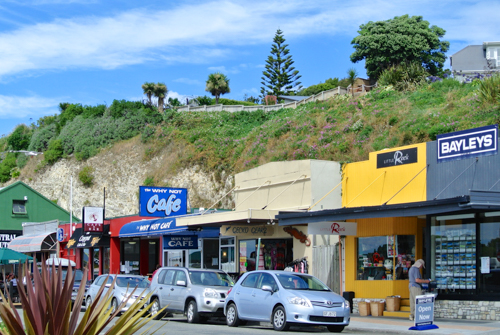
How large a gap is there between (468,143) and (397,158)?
2.95m

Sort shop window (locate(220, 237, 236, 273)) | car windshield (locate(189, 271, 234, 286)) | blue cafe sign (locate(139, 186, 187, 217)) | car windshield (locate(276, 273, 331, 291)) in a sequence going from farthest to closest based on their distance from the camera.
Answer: blue cafe sign (locate(139, 186, 187, 217))
shop window (locate(220, 237, 236, 273))
car windshield (locate(189, 271, 234, 286))
car windshield (locate(276, 273, 331, 291))

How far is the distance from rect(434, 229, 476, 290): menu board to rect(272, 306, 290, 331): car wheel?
536 cm

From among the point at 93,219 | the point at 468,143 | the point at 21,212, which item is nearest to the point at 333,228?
the point at 468,143

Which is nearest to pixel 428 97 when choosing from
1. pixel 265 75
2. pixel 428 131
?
pixel 428 131

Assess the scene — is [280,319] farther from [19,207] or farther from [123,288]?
[19,207]

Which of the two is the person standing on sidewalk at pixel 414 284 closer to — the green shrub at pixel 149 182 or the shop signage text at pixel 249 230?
the shop signage text at pixel 249 230

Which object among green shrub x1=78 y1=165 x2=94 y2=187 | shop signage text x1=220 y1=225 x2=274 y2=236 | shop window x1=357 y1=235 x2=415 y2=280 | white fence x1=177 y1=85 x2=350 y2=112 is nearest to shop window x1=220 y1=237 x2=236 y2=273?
shop signage text x1=220 y1=225 x2=274 y2=236

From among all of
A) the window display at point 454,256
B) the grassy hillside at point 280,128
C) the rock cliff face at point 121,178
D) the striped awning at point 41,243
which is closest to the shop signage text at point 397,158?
the window display at point 454,256

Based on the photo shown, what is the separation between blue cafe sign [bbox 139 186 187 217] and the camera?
3022 cm

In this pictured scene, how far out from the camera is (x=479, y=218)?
1655cm

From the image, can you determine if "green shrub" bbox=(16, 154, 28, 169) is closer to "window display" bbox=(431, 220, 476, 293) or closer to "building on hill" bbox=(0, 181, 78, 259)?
"building on hill" bbox=(0, 181, 78, 259)

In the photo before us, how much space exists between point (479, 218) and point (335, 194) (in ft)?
23.1

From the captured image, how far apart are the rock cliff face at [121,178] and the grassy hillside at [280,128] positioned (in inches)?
38.1

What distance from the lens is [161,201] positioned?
30859 mm
